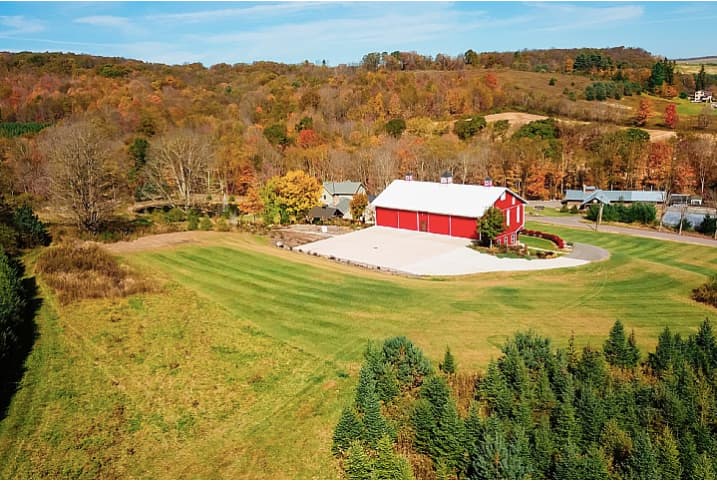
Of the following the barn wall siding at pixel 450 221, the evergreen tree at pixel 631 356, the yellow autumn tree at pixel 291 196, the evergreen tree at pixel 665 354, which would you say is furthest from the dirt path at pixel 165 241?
the evergreen tree at pixel 665 354

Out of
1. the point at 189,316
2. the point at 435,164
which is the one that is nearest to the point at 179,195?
the point at 435,164

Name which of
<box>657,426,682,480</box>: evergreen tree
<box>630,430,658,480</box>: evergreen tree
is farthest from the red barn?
<box>630,430,658,480</box>: evergreen tree

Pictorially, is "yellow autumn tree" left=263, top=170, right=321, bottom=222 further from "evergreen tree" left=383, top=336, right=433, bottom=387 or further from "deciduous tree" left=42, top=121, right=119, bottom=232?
"evergreen tree" left=383, top=336, right=433, bottom=387

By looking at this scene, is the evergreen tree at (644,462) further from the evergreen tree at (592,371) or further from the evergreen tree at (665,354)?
the evergreen tree at (665,354)

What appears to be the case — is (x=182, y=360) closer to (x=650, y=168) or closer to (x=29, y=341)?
(x=29, y=341)

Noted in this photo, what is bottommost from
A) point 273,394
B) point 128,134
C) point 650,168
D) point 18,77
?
point 273,394

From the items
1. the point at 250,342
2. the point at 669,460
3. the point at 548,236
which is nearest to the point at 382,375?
the point at 250,342
